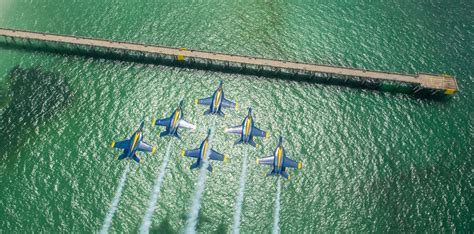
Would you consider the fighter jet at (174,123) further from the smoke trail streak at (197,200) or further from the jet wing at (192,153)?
the smoke trail streak at (197,200)

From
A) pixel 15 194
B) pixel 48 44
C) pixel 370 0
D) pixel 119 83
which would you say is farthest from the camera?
pixel 370 0

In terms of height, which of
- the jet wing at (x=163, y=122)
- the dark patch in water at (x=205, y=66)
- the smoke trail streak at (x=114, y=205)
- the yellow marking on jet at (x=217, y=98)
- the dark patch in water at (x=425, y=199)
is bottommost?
the smoke trail streak at (x=114, y=205)

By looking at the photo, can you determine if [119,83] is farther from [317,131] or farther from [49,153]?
[317,131]

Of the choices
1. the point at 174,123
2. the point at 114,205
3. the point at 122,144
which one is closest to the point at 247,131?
the point at 174,123

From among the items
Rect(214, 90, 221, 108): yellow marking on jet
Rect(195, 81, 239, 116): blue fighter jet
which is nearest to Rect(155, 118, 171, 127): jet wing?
Rect(195, 81, 239, 116): blue fighter jet

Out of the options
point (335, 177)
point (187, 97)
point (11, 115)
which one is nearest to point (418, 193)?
point (335, 177)

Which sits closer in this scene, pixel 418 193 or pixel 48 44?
pixel 418 193

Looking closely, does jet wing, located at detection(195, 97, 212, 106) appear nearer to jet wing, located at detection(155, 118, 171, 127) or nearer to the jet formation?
the jet formation

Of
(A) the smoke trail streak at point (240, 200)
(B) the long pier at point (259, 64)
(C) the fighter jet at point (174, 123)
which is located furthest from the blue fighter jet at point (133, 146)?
(B) the long pier at point (259, 64)
